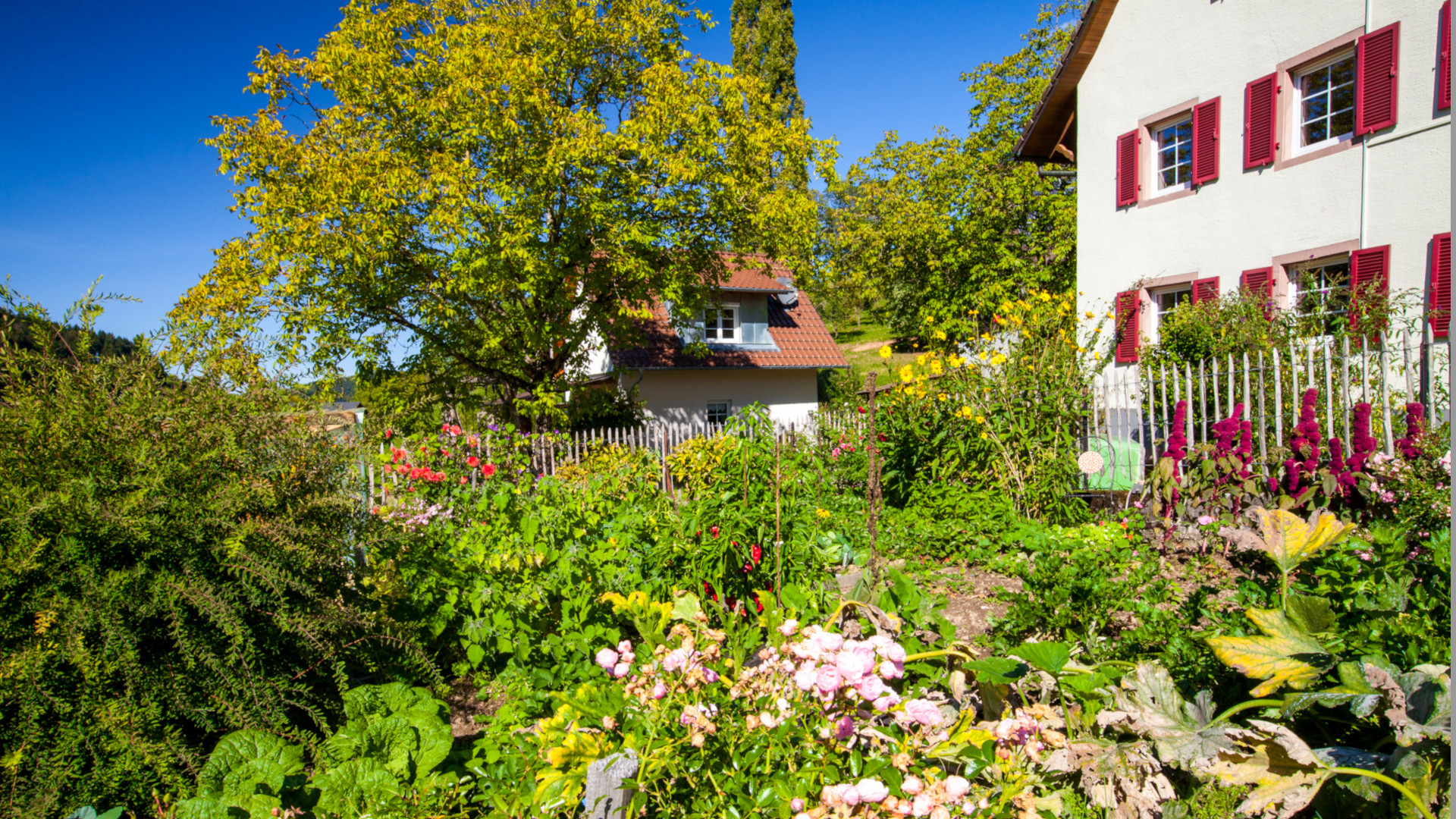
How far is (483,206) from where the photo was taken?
10.3m

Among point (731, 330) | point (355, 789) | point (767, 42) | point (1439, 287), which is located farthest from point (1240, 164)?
point (767, 42)

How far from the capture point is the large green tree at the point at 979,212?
20.6 metres

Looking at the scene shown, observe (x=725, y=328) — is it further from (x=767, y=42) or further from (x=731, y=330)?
(x=767, y=42)

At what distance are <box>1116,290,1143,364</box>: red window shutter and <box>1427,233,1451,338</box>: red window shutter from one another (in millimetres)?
3297

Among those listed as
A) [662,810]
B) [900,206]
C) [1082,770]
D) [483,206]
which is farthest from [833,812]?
[900,206]

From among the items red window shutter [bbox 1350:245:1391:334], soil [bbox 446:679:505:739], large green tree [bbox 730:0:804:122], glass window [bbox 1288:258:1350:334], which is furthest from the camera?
large green tree [bbox 730:0:804:122]

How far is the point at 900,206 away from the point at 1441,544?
835 inches

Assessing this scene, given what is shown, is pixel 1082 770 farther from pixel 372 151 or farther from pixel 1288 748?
pixel 372 151

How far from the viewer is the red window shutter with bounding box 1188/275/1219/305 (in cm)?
952

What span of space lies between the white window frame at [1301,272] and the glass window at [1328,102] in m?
1.41

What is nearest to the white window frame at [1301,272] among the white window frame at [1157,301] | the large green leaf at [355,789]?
the white window frame at [1157,301]

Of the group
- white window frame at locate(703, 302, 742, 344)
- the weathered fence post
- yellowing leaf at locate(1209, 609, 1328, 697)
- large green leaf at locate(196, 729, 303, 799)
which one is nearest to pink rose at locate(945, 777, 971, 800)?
the weathered fence post

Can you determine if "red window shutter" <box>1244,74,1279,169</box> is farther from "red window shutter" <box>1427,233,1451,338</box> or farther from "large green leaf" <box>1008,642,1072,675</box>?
"large green leaf" <box>1008,642,1072,675</box>

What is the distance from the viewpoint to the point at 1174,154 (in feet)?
35.3
